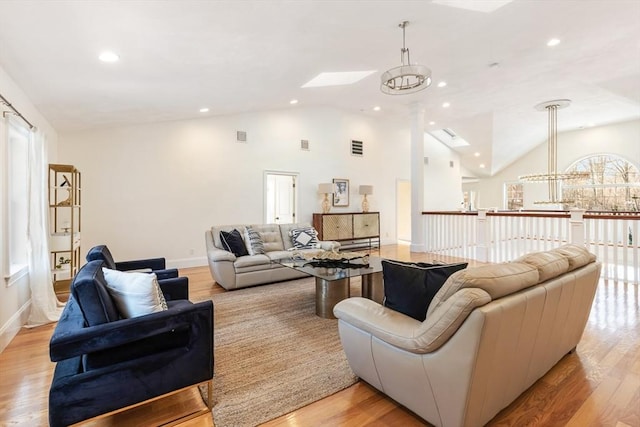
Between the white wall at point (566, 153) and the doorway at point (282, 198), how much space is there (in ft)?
28.6

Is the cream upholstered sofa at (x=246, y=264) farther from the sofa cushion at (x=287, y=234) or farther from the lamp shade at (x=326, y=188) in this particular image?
the lamp shade at (x=326, y=188)

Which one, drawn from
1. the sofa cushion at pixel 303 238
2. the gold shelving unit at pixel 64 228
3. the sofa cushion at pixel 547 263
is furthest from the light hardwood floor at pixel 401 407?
the sofa cushion at pixel 303 238

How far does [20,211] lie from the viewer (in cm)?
343

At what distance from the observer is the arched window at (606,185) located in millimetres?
9195

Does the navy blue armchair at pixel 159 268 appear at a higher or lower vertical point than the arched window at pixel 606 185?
lower

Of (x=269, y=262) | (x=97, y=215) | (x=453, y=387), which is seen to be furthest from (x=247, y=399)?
(x=97, y=215)

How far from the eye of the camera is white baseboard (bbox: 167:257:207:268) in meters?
5.86

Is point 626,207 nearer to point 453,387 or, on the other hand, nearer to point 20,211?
point 453,387

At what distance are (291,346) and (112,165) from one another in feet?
15.2

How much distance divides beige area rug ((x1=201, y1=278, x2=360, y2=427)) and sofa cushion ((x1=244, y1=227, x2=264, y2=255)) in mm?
1010

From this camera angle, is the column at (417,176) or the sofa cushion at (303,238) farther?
the column at (417,176)

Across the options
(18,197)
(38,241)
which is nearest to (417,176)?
(38,241)

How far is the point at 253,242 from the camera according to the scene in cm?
489

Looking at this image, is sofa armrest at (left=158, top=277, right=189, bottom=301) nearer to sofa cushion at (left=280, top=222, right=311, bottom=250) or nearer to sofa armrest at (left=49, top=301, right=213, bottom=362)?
sofa armrest at (left=49, top=301, right=213, bottom=362)
